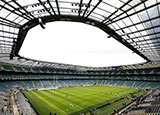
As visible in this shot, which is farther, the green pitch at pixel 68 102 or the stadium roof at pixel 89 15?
the green pitch at pixel 68 102

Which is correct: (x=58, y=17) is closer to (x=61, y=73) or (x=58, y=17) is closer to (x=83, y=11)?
(x=83, y=11)

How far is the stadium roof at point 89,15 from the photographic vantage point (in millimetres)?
12336

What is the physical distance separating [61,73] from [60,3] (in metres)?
64.8

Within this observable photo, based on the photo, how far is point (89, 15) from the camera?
1588 centimetres

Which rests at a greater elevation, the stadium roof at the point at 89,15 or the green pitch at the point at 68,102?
the stadium roof at the point at 89,15

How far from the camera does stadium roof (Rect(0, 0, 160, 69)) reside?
12.3 m

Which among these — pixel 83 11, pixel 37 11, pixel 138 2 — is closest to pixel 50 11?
pixel 37 11

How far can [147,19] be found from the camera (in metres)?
15.0

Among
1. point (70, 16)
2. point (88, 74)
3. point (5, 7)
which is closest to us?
point (5, 7)

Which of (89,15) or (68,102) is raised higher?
(89,15)

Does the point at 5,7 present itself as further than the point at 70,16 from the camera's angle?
No

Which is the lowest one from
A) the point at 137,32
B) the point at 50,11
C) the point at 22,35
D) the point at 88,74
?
the point at 88,74

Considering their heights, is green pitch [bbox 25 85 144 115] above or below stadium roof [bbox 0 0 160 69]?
below

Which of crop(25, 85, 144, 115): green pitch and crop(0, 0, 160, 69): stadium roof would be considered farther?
crop(25, 85, 144, 115): green pitch
